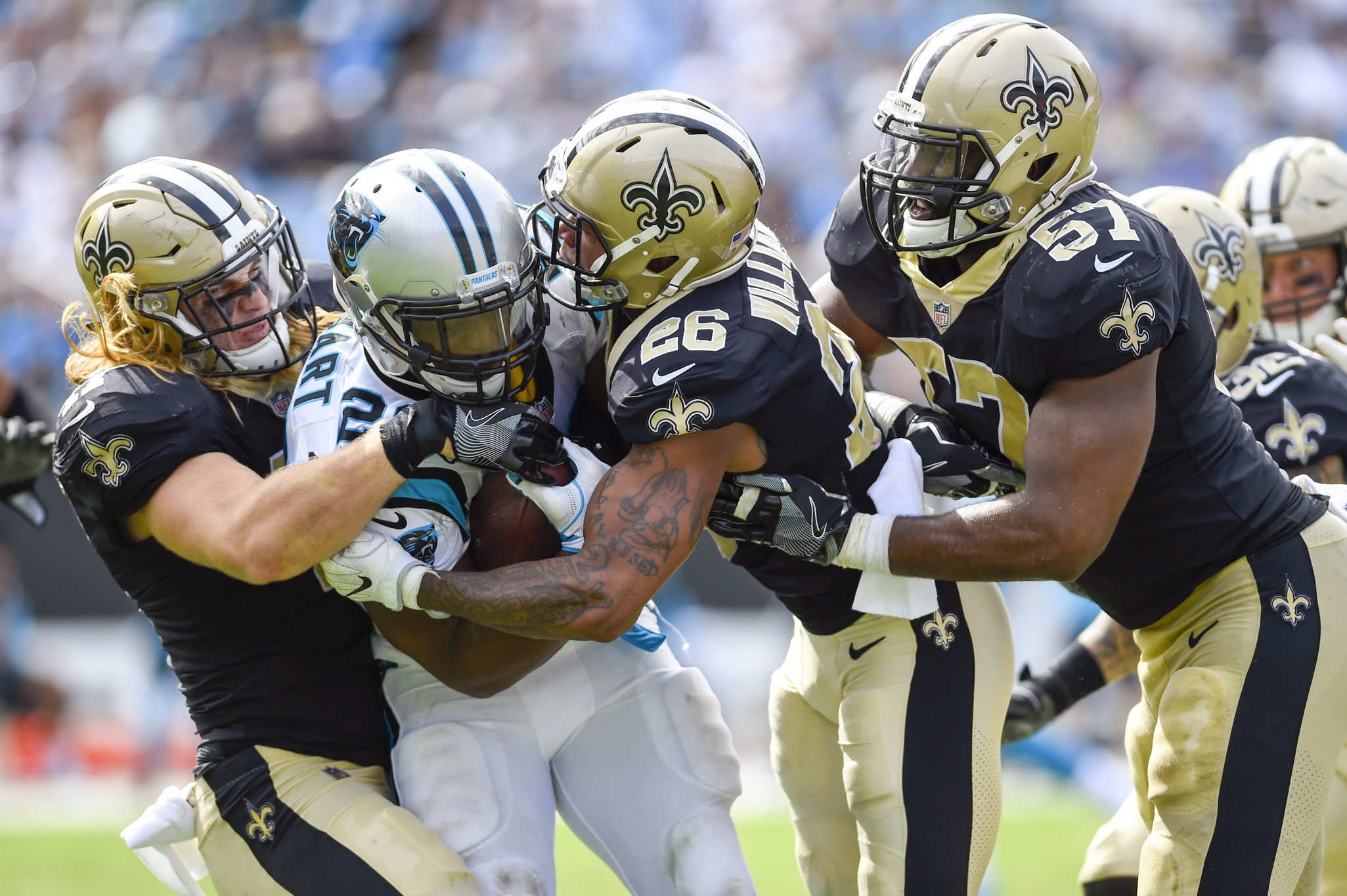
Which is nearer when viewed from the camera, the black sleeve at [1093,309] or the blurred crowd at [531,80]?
the black sleeve at [1093,309]

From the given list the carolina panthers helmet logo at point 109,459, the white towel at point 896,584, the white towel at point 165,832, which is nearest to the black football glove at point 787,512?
the white towel at point 896,584

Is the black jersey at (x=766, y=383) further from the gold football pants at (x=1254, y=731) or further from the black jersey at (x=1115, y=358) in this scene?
the gold football pants at (x=1254, y=731)

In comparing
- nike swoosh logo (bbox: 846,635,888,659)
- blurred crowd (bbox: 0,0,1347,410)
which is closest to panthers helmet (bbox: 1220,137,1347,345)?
nike swoosh logo (bbox: 846,635,888,659)

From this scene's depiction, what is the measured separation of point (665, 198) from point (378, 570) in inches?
35.6

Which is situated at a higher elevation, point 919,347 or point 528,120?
point 528,120

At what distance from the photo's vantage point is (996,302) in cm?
280

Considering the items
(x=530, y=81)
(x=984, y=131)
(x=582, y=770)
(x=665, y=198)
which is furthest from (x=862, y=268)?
(x=530, y=81)

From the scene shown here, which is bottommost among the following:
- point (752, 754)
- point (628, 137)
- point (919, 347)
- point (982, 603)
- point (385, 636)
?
point (752, 754)

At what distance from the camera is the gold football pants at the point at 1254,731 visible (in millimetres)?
2711

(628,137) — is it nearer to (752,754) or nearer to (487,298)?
(487,298)

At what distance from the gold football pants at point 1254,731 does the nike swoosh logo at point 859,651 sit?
60 cm

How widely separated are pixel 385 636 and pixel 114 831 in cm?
419

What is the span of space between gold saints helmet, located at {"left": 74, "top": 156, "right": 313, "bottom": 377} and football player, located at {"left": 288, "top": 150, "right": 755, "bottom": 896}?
16cm

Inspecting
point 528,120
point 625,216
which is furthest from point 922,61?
point 528,120
